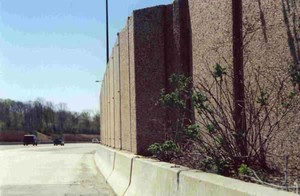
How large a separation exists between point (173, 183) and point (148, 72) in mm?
5534

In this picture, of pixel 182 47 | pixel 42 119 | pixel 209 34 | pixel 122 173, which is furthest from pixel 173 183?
pixel 42 119

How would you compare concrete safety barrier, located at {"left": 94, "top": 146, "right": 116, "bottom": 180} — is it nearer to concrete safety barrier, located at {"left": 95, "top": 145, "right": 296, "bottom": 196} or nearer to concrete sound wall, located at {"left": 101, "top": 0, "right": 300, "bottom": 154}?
concrete sound wall, located at {"left": 101, "top": 0, "right": 300, "bottom": 154}

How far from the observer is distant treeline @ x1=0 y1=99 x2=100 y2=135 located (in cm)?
16088

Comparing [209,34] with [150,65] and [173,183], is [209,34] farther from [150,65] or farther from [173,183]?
[173,183]

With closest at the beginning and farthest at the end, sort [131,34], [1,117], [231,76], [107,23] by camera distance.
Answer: [231,76]
[131,34]
[107,23]
[1,117]

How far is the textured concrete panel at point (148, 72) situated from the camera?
468 inches

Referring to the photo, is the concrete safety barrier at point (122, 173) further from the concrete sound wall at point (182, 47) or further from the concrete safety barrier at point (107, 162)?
the concrete safety barrier at point (107, 162)

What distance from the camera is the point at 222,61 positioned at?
8.34 metres

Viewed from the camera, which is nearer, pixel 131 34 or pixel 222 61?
pixel 222 61

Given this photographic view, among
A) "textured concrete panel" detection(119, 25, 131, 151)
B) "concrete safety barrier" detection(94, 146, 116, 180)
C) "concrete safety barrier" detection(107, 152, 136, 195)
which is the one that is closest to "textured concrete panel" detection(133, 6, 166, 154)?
"concrete safety barrier" detection(107, 152, 136, 195)

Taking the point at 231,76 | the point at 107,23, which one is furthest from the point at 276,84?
the point at 107,23

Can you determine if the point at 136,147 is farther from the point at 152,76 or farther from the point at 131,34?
the point at 131,34

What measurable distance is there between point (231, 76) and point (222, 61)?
483mm

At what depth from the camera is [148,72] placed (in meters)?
12.1
